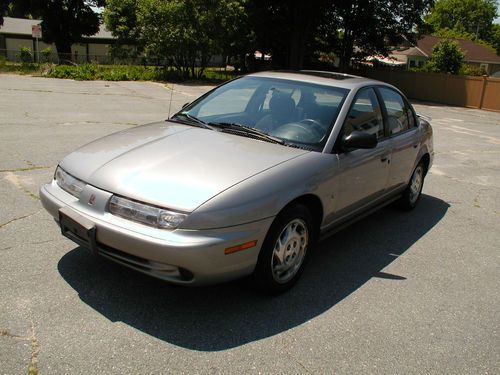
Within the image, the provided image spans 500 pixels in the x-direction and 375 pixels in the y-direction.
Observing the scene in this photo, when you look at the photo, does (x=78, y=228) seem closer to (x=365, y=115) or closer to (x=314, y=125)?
(x=314, y=125)

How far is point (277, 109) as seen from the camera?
4398mm

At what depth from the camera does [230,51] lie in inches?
1175

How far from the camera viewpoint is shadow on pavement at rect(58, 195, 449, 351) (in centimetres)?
318

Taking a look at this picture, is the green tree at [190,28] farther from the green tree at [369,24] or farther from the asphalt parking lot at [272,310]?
the asphalt parking lot at [272,310]

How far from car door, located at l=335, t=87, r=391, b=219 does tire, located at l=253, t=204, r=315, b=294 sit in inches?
21.6

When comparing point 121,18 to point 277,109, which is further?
point 121,18

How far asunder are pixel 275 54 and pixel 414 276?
33220mm

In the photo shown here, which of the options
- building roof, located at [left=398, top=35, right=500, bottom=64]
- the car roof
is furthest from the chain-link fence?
building roof, located at [left=398, top=35, right=500, bottom=64]

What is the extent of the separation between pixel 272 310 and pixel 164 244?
1045 mm

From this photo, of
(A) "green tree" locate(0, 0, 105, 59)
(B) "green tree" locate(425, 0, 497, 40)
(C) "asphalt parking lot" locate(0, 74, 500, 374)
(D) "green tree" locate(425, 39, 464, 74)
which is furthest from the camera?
(B) "green tree" locate(425, 0, 497, 40)

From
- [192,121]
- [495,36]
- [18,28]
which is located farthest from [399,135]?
[495,36]

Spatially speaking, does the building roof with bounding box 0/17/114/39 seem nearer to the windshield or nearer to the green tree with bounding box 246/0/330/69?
the green tree with bounding box 246/0/330/69

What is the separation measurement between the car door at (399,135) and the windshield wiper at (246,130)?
1.59 meters

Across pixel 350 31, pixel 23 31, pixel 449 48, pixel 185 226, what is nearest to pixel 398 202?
pixel 185 226
